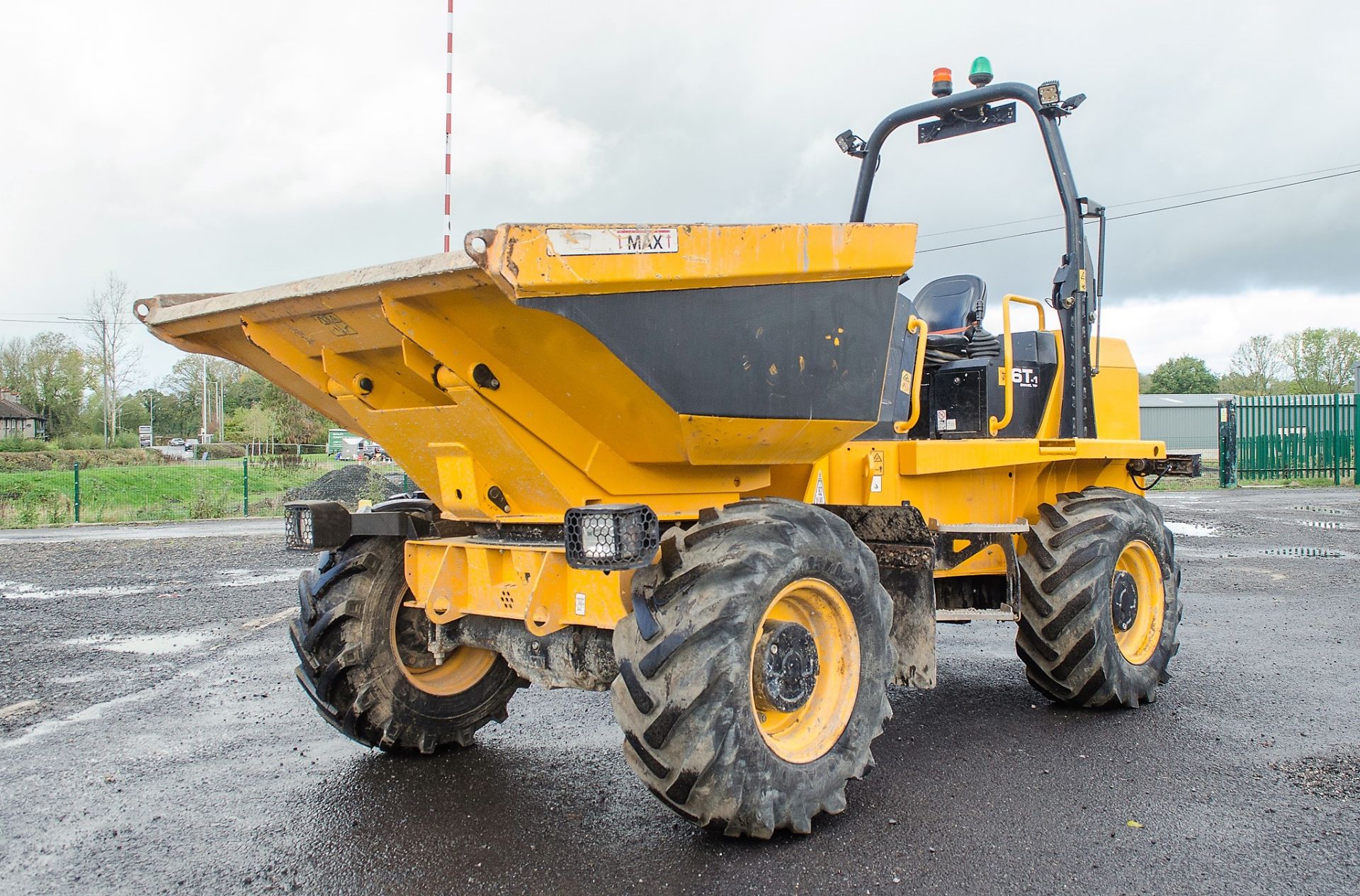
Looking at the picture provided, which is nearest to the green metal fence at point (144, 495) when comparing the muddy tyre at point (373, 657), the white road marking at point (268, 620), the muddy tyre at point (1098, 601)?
the white road marking at point (268, 620)

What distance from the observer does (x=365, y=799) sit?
13.6 feet

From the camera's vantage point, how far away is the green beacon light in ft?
18.5

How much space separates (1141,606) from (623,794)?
11.6 ft

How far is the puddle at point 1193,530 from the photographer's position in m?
14.4

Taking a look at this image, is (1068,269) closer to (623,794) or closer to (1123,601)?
(1123,601)

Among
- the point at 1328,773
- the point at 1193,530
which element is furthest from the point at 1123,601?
the point at 1193,530

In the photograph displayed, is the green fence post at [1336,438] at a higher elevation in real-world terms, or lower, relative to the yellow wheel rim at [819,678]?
higher

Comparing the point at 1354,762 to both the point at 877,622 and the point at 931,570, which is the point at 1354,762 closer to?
the point at 931,570

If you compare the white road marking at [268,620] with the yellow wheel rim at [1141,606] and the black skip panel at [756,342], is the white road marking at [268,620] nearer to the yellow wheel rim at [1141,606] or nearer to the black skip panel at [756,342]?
the black skip panel at [756,342]

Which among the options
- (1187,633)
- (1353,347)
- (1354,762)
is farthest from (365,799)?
(1353,347)

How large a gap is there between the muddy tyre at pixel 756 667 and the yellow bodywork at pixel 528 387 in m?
0.30

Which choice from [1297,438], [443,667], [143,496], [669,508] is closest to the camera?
[669,508]

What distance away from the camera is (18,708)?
567 centimetres

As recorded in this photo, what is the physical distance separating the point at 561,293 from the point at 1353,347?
75.1 m
